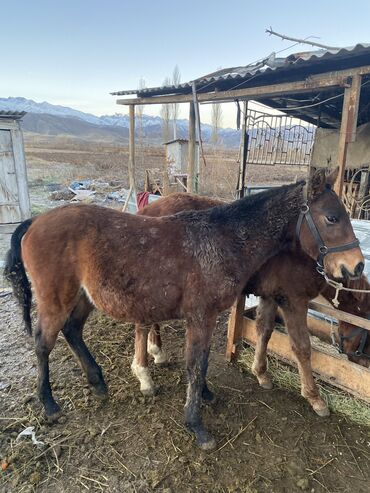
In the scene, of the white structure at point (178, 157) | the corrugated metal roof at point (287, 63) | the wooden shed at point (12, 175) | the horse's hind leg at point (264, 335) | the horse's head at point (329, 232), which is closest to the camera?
the horse's head at point (329, 232)

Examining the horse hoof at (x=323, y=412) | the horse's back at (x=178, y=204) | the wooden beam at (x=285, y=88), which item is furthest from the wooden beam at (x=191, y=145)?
the horse hoof at (x=323, y=412)

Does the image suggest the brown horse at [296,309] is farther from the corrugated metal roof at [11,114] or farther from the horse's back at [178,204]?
the corrugated metal roof at [11,114]

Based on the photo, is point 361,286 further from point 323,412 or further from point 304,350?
point 323,412

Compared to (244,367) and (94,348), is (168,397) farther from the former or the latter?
(94,348)

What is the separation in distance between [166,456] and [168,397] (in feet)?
2.05

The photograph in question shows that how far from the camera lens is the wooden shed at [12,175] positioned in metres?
8.41

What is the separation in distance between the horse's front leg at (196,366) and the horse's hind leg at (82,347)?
0.87m

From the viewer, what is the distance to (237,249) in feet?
8.46

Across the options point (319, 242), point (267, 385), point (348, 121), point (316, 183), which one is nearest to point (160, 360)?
point (267, 385)

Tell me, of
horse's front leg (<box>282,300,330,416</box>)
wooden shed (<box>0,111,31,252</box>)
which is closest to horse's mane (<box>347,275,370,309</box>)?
horse's front leg (<box>282,300,330,416</box>)

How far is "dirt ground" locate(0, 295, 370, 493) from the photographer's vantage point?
2225 mm

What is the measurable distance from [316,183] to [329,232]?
375mm

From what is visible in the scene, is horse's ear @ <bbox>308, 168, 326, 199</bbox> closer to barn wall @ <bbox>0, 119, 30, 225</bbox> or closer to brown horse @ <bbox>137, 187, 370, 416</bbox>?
brown horse @ <bbox>137, 187, 370, 416</bbox>

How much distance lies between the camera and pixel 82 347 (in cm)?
310
